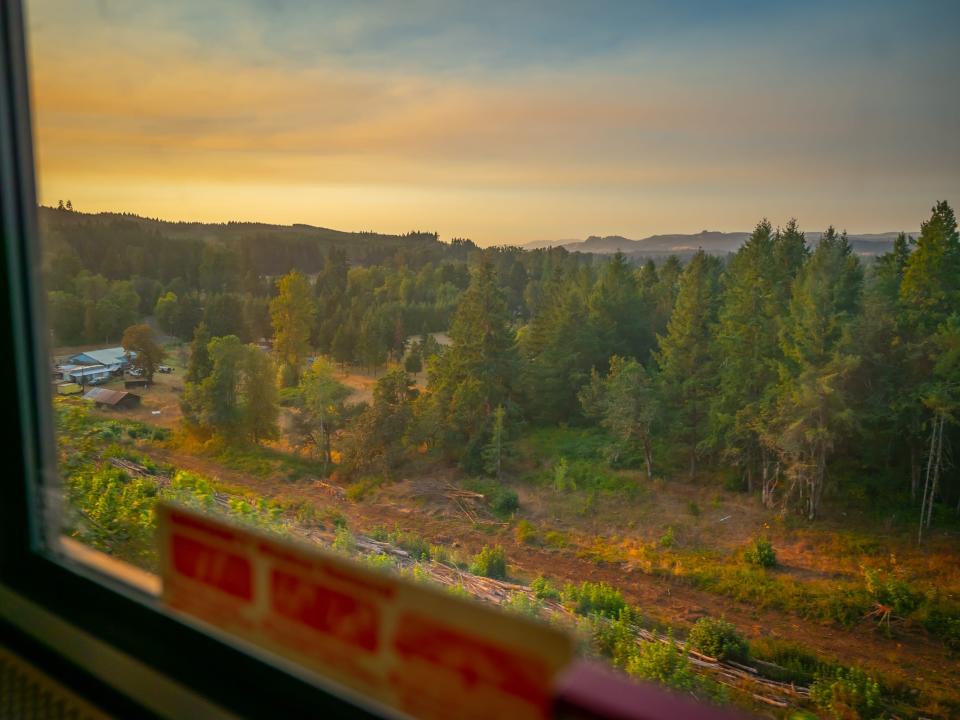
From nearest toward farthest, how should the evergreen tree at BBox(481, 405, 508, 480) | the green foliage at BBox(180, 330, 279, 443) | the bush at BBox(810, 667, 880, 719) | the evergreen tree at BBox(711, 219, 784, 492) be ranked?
1. the bush at BBox(810, 667, 880, 719)
2. the green foliage at BBox(180, 330, 279, 443)
3. the evergreen tree at BBox(711, 219, 784, 492)
4. the evergreen tree at BBox(481, 405, 508, 480)

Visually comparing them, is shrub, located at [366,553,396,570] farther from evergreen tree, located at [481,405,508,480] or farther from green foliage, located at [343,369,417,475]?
evergreen tree, located at [481,405,508,480]

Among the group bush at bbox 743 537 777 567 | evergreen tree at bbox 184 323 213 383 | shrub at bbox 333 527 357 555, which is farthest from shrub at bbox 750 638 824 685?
evergreen tree at bbox 184 323 213 383

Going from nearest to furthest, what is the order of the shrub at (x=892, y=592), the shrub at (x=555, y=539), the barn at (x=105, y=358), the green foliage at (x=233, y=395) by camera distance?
the barn at (x=105, y=358), the green foliage at (x=233, y=395), the shrub at (x=892, y=592), the shrub at (x=555, y=539)

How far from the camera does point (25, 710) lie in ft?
2.60

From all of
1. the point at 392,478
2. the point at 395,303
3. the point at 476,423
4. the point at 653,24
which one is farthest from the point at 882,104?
the point at 476,423

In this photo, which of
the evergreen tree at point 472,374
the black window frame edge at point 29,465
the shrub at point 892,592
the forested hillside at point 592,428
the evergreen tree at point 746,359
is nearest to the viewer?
the black window frame edge at point 29,465

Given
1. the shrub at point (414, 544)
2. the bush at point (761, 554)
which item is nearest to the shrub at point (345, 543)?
the shrub at point (414, 544)

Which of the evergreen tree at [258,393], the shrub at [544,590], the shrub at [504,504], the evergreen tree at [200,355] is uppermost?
the evergreen tree at [200,355]

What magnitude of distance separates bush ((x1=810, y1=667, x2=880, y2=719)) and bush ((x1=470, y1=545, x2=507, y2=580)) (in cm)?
106

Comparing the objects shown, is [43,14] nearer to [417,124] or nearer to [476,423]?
[417,124]

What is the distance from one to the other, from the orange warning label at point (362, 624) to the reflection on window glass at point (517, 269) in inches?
→ 14.1

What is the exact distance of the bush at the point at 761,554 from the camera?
310 cm

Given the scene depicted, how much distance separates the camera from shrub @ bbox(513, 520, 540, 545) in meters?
3.04

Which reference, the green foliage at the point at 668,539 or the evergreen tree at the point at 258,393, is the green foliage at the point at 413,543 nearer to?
the evergreen tree at the point at 258,393
